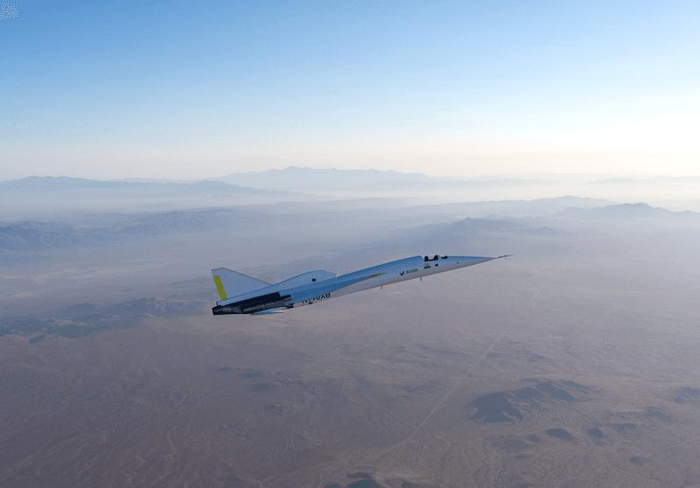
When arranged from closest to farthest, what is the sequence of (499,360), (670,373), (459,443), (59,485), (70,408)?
(59,485)
(459,443)
(70,408)
(670,373)
(499,360)

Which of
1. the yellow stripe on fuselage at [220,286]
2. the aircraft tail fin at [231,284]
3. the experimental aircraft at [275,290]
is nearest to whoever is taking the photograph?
the experimental aircraft at [275,290]

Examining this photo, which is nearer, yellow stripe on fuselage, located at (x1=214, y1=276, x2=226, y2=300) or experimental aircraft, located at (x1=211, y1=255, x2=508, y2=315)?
experimental aircraft, located at (x1=211, y1=255, x2=508, y2=315)

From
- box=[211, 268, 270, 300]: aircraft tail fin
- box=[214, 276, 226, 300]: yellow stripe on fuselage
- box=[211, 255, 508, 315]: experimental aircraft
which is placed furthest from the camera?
box=[211, 268, 270, 300]: aircraft tail fin

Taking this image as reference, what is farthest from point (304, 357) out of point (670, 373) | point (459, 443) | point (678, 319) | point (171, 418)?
point (678, 319)

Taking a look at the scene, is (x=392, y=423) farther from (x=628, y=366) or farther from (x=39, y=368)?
(x=39, y=368)

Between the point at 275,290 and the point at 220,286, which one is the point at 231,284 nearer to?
the point at 220,286

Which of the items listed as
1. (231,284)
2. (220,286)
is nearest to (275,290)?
(231,284)

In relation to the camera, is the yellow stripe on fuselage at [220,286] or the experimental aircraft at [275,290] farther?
the yellow stripe on fuselage at [220,286]

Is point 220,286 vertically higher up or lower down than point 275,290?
higher up
